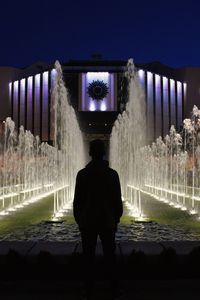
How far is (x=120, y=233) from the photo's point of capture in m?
9.34

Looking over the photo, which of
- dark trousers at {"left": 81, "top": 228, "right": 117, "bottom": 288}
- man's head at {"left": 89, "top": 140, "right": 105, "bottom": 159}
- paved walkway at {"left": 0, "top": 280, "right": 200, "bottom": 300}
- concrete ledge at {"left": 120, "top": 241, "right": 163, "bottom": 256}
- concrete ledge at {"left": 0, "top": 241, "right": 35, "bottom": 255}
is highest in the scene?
man's head at {"left": 89, "top": 140, "right": 105, "bottom": 159}

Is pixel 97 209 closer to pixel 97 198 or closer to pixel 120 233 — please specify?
Result: pixel 97 198

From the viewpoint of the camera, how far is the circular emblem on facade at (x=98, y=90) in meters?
54.9

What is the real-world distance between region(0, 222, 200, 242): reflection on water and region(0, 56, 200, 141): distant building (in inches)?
1760

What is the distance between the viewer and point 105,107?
56.2 meters

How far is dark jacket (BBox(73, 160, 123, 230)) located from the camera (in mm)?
4238

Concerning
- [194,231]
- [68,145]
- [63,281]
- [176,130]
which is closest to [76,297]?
[63,281]

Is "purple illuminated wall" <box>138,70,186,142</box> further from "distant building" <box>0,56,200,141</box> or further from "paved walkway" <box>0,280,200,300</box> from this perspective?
"paved walkway" <box>0,280,200,300</box>

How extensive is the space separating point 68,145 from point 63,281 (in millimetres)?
23372

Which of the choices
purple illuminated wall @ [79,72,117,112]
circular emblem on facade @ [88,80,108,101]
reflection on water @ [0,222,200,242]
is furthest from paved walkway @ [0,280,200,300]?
purple illuminated wall @ [79,72,117,112]

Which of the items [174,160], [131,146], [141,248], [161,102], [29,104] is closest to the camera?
[141,248]

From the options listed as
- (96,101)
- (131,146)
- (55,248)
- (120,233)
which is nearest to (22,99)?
(96,101)

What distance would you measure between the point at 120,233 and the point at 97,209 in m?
5.24

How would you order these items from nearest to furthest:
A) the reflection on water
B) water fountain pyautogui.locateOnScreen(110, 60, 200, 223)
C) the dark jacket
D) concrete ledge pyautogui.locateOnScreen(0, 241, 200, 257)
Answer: the dark jacket → concrete ledge pyautogui.locateOnScreen(0, 241, 200, 257) → the reflection on water → water fountain pyautogui.locateOnScreen(110, 60, 200, 223)
